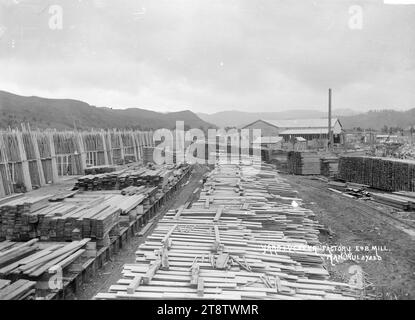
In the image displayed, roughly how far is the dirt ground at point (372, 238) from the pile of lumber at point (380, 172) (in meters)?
1.84

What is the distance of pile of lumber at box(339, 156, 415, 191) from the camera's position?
15.7 meters

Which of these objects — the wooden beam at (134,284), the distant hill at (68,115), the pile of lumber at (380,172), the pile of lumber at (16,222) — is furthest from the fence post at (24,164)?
the distant hill at (68,115)

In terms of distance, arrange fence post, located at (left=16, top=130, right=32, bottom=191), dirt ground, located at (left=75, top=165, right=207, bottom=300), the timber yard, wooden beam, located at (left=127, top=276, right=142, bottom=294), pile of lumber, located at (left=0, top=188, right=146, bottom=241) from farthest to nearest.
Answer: fence post, located at (left=16, top=130, right=32, bottom=191) < pile of lumber, located at (left=0, top=188, right=146, bottom=241) < dirt ground, located at (left=75, top=165, right=207, bottom=300) < the timber yard < wooden beam, located at (left=127, top=276, right=142, bottom=294)

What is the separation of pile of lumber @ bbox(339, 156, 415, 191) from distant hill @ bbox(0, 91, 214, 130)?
37.0 metres

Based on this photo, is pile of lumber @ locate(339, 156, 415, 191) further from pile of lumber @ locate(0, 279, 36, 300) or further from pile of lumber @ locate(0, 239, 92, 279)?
pile of lumber @ locate(0, 279, 36, 300)

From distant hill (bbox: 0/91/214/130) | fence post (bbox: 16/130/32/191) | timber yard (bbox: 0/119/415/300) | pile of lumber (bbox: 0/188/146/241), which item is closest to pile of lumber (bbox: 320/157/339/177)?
timber yard (bbox: 0/119/415/300)

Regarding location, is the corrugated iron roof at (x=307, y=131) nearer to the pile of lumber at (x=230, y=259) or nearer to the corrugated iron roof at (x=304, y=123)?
the corrugated iron roof at (x=304, y=123)

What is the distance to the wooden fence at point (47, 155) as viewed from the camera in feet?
47.3

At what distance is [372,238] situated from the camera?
1052cm

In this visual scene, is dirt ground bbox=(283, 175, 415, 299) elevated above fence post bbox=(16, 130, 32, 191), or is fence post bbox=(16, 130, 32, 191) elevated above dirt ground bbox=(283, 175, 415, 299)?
fence post bbox=(16, 130, 32, 191)

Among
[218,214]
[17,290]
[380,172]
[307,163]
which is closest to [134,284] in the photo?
[17,290]

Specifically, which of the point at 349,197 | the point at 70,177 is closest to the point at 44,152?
the point at 70,177

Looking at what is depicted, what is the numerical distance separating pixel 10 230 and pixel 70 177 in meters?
11.5
